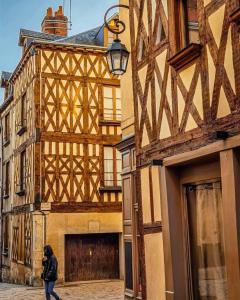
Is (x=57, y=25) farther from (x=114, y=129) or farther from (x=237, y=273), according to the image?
(x=237, y=273)

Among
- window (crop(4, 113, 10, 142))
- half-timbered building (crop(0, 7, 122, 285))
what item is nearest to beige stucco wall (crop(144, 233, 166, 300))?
half-timbered building (crop(0, 7, 122, 285))

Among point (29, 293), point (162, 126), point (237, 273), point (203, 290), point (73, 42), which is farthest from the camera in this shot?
point (73, 42)

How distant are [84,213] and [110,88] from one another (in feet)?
14.0

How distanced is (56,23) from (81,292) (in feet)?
38.3

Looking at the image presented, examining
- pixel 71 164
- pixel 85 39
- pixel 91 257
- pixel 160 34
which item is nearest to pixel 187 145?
pixel 160 34

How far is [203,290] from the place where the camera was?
17.4ft

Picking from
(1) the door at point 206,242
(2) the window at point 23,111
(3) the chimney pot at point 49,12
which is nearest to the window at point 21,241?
(2) the window at point 23,111

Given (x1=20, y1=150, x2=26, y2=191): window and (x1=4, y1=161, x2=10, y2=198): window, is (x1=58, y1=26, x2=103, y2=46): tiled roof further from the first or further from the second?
(x1=4, y1=161, x2=10, y2=198): window

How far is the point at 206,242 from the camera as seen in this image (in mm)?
5242

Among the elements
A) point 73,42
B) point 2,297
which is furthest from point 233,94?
point 73,42

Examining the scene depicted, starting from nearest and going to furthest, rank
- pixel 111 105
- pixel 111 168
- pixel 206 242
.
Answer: pixel 206 242
pixel 111 168
pixel 111 105

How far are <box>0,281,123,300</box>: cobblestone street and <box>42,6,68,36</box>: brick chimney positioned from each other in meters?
10.4

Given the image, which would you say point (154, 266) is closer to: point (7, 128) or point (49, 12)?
point (7, 128)

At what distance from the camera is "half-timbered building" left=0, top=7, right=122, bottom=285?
1442 centimetres
